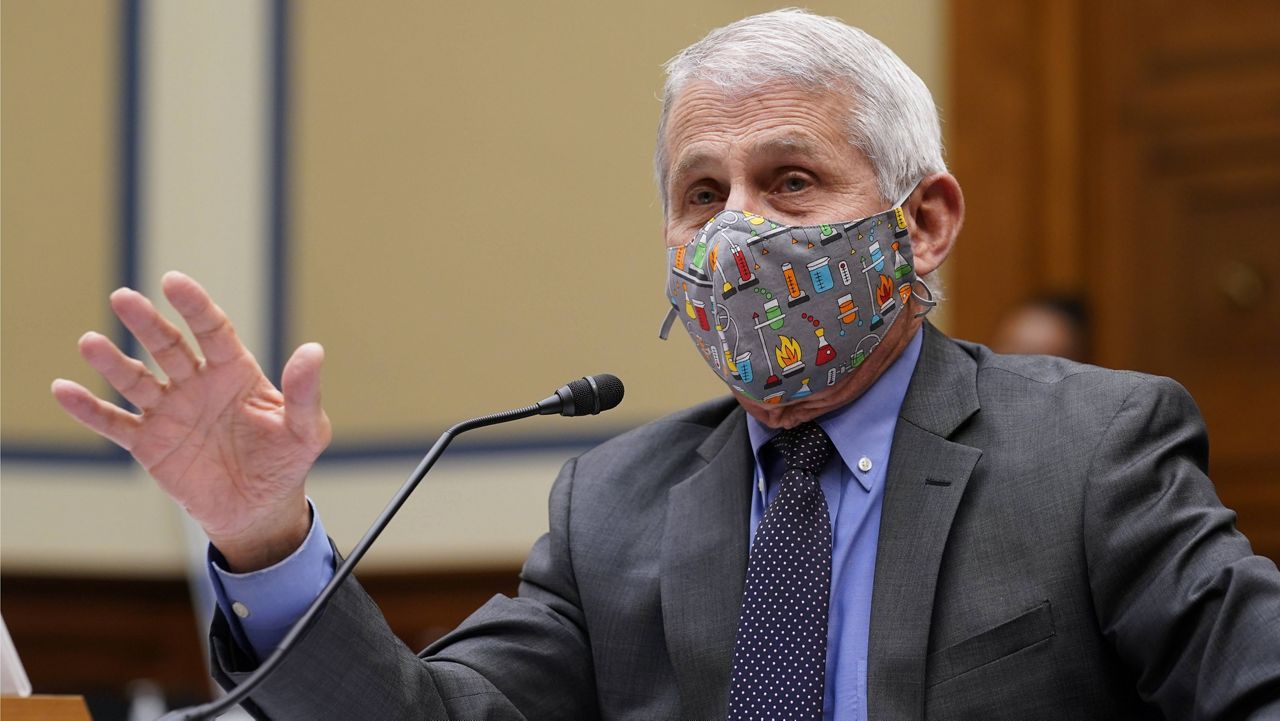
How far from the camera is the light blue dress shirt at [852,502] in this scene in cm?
180

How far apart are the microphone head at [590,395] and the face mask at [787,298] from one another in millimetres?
210

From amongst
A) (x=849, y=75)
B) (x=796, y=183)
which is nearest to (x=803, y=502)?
(x=796, y=183)

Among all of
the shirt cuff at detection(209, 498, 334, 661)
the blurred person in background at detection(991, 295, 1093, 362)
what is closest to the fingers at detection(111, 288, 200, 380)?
the shirt cuff at detection(209, 498, 334, 661)

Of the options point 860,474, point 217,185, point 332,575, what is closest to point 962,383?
point 860,474

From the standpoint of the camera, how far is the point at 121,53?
4.59m

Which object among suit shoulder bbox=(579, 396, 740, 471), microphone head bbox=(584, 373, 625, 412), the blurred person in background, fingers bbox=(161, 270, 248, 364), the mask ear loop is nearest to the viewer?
fingers bbox=(161, 270, 248, 364)

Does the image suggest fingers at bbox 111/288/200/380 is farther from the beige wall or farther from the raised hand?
the beige wall

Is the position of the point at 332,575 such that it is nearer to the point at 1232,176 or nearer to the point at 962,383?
the point at 962,383

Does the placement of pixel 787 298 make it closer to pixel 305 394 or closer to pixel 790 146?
pixel 790 146

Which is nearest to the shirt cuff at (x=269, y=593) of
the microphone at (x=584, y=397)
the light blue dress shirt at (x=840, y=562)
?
the light blue dress shirt at (x=840, y=562)

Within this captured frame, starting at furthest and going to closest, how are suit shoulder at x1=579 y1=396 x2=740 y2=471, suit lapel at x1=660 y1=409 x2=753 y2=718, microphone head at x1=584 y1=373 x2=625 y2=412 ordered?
1. suit shoulder at x1=579 y1=396 x2=740 y2=471
2. suit lapel at x1=660 y1=409 x2=753 y2=718
3. microphone head at x1=584 y1=373 x2=625 y2=412

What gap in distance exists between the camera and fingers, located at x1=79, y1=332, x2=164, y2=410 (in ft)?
4.75

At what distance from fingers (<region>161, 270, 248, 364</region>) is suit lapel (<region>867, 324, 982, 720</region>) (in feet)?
2.56

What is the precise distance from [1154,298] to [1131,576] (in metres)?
2.65
